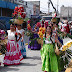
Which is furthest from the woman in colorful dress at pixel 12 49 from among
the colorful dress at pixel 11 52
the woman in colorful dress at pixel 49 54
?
the woman in colorful dress at pixel 49 54

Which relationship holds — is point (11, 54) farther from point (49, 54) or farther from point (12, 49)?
point (49, 54)

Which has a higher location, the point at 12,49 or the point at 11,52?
the point at 12,49

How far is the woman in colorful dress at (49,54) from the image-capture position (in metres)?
5.47

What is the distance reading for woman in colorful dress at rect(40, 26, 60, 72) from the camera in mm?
5473

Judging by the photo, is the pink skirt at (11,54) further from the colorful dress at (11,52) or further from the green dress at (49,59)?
the green dress at (49,59)

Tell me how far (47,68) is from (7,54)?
2020 mm

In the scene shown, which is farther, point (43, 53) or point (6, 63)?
point (6, 63)

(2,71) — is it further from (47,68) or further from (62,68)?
(62,68)

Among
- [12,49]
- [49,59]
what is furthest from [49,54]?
[12,49]

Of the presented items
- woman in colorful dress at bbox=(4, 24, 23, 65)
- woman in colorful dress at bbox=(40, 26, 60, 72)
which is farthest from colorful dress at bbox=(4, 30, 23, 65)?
woman in colorful dress at bbox=(40, 26, 60, 72)

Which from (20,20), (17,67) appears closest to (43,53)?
(17,67)

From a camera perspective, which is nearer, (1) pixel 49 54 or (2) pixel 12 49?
(1) pixel 49 54

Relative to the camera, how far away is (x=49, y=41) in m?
5.64

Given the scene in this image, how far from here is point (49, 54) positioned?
218 inches
